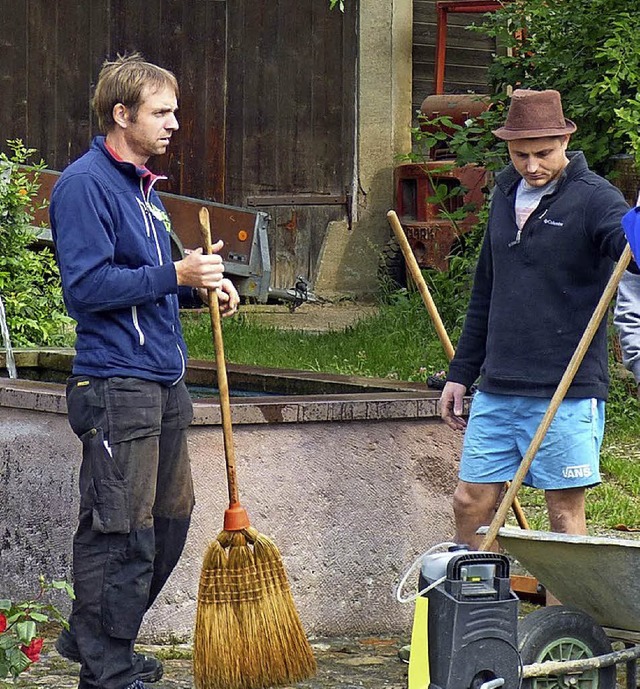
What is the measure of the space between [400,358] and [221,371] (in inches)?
192

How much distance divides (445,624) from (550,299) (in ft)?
3.85

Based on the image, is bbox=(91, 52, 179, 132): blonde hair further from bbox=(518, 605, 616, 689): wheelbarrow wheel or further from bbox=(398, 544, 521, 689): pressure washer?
bbox=(518, 605, 616, 689): wheelbarrow wheel

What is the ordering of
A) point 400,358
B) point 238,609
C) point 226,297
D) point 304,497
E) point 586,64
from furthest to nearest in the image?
point 400,358, point 586,64, point 304,497, point 238,609, point 226,297

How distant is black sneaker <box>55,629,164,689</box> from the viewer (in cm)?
402

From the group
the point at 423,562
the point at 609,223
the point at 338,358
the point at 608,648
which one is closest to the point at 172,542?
the point at 423,562

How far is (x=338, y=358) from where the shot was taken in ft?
29.4

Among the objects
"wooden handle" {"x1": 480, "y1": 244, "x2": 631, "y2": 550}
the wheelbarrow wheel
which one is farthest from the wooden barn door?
the wheelbarrow wheel

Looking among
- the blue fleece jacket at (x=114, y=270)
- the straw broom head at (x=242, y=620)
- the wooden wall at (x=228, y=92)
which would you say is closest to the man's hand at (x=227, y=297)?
the blue fleece jacket at (x=114, y=270)

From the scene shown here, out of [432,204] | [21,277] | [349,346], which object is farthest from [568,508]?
[432,204]

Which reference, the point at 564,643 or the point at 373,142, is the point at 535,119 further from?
the point at 373,142

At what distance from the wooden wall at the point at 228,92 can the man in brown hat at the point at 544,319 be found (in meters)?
8.21

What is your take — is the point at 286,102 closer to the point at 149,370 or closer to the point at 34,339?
the point at 34,339

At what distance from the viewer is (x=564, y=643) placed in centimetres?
376

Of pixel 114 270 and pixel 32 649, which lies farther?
pixel 114 270
